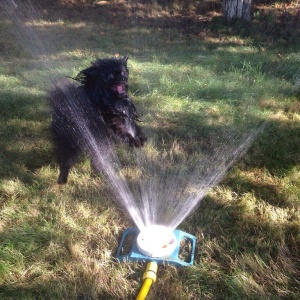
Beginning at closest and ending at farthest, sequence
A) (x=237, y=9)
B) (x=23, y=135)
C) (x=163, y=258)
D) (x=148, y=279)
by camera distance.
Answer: (x=148, y=279) → (x=163, y=258) → (x=23, y=135) → (x=237, y=9)

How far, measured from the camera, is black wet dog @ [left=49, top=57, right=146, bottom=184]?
3025 mm

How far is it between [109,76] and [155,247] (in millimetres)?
1423

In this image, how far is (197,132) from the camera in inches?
156

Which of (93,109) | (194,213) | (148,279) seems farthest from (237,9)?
(148,279)

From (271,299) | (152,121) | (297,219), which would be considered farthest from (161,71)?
(271,299)

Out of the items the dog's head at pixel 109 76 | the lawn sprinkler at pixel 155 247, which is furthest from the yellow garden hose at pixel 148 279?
the dog's head at pixel 109 76

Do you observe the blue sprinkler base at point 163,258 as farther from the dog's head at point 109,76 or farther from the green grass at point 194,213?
the dog's head at point 109,76

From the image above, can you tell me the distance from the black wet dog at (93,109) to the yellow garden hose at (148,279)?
4.19 ft

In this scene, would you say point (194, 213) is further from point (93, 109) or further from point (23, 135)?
point (23, 135)

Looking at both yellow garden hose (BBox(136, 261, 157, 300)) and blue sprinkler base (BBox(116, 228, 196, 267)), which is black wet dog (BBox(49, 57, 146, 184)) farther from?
yellow garden hose (BBox(136, 261, 157, 300))

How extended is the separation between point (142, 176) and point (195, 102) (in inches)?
68.9

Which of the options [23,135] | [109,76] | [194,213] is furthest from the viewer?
[23,135]

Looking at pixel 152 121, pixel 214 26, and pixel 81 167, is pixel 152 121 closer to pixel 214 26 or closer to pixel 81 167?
pixel 81 167

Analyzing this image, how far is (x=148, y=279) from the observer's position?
2.16 m
